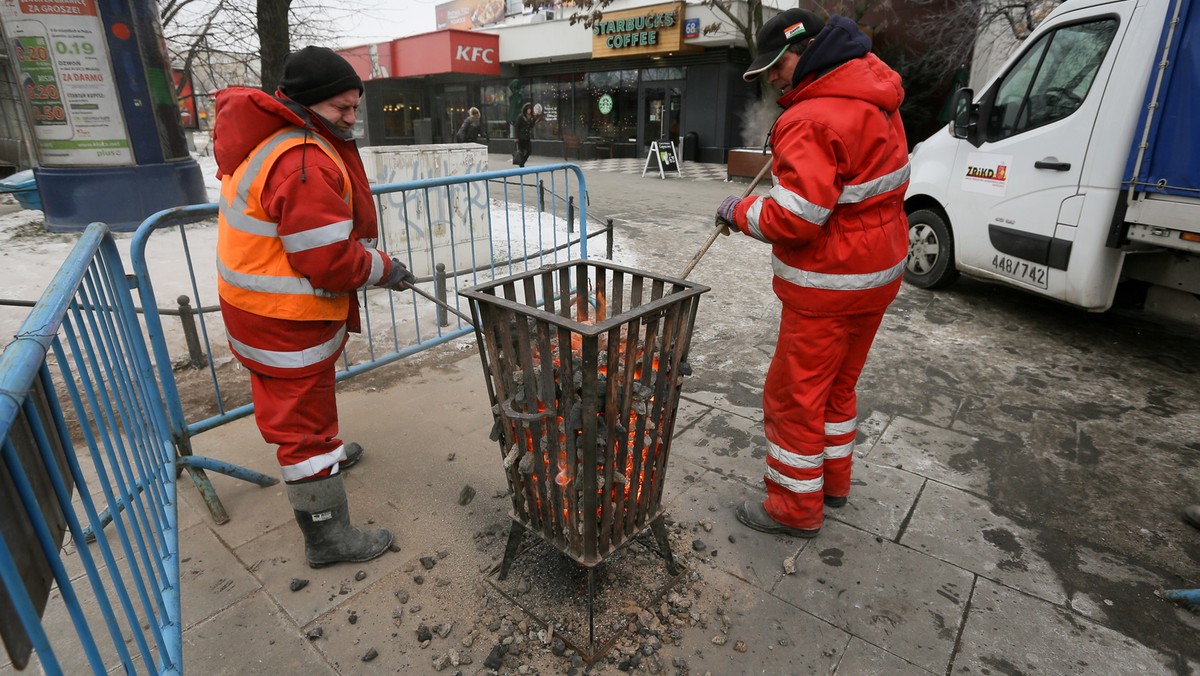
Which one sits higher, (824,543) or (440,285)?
(440,285)

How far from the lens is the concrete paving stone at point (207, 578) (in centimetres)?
239

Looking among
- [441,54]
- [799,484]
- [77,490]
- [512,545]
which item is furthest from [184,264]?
[441,54]

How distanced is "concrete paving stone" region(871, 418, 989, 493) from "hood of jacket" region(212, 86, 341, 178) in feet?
10.7

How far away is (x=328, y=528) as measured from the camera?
2562 mm

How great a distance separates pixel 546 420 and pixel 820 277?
1.25 meters

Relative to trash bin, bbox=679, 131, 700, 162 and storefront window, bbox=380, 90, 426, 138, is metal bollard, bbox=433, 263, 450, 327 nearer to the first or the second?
trash bin, bbox=679, 131, 700, 162

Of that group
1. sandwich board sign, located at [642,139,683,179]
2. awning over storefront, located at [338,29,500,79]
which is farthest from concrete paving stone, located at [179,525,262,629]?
awning over storefront, located at [338,29,500,79]

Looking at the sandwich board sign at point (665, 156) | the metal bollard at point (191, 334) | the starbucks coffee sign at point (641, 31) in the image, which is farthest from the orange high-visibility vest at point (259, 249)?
the starbucks coffee sign at point (641, 31)

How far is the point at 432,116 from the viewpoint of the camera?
2612 centimetres

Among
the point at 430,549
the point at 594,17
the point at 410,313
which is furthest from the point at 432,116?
the point at 430,549

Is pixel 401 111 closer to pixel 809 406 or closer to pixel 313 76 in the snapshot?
pixel 313 76

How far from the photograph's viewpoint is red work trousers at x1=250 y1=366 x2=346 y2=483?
7.77 ft

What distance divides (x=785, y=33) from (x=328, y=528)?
2.70 metres

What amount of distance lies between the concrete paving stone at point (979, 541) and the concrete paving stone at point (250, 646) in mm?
2453
